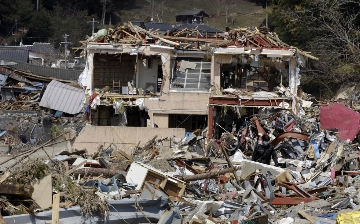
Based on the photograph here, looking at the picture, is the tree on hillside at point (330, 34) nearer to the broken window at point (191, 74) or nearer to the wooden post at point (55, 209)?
the broken window at point (191, 74)

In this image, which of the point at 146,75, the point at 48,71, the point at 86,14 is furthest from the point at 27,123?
the point at 86,14

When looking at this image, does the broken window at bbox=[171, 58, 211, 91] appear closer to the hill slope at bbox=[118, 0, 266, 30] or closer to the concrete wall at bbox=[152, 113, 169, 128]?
the concrete wall at bbox=[152, 113, 169, 128]

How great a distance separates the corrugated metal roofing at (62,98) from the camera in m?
35.8

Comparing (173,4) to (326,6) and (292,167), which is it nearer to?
(326,6)

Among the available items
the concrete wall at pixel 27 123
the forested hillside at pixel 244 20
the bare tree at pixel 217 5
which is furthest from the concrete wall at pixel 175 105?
the bare tree at pixel 217 5

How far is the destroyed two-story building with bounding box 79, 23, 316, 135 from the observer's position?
2583cm

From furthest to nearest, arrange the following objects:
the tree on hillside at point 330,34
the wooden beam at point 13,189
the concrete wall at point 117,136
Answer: the tree on hillside at point 330,34 < the concrete wall at point 117,136 < the wooden beam at point 13,189

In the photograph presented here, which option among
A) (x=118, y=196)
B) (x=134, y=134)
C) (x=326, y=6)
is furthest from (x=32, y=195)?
(x=326, y=6)

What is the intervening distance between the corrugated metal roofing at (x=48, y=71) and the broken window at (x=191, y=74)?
15.7m

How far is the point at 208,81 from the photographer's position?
1109 inches

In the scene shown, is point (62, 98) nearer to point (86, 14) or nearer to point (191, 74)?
point (191, 74)

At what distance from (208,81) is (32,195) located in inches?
716

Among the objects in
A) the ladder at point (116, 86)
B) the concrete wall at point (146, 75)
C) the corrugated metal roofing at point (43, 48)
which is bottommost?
the ladder at point (116, 86)

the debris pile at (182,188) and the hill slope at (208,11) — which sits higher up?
the hill slope at (208,11)
